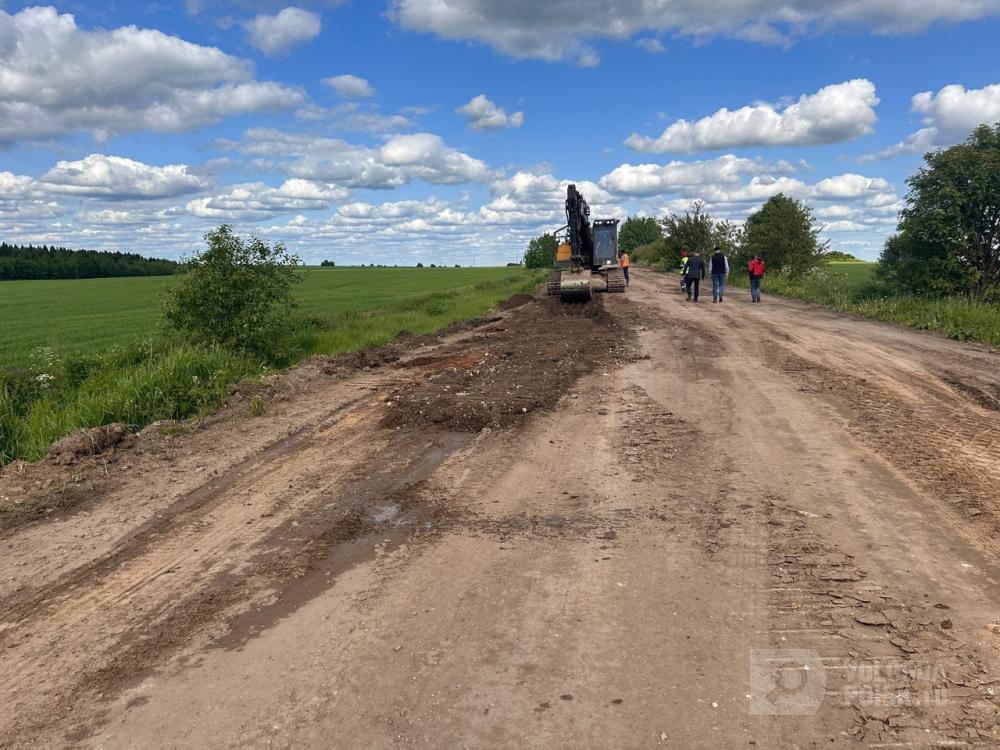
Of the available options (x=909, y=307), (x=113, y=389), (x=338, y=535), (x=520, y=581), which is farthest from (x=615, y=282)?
(x=520, y=581)

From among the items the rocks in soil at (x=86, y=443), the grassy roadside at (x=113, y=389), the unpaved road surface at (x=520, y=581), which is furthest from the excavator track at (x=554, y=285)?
the rocks in soil at (x=86, y=443)

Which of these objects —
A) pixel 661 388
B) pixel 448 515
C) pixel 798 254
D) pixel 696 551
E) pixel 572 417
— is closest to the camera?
pixel 696 551

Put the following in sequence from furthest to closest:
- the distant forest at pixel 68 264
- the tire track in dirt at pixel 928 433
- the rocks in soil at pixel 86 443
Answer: the distant forest at pixel 68 264
the rocks in soil at pixel 86 443
the tire track in dirt at pixel 928 433

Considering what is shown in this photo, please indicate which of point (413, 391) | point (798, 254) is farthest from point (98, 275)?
point (413, 391)

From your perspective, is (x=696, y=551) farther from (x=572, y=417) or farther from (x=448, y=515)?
(x=572, y=417)

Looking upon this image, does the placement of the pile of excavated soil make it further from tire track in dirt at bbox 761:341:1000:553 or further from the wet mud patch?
tire track in dirt at bbox 761:341:1000:553

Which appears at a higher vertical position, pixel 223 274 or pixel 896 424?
pixel 223 274

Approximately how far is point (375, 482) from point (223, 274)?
26.2 ft

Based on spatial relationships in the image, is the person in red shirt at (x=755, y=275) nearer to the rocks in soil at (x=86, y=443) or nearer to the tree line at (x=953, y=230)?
the tree line at (x=953, y=230)

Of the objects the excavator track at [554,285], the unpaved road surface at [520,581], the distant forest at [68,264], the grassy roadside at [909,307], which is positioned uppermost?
the distant forest at [68,264]

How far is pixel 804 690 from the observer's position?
293 centimetres

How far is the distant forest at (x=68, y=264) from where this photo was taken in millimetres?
82375

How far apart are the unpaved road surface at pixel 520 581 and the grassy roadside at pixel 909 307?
7.54 meters

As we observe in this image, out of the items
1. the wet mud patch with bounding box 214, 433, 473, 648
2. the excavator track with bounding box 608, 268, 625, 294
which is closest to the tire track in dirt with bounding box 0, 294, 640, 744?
the wet mud patch with bounding box 214, 433, 473, 648
